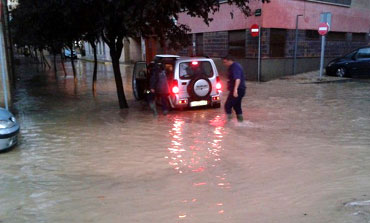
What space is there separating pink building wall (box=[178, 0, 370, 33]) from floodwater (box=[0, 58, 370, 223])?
374 inches

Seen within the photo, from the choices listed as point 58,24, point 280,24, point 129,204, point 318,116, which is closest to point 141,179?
point 129,204

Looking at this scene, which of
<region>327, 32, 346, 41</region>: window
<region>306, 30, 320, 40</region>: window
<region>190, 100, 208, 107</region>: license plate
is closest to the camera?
<region>190, 100, 208, 107</region>: license plate

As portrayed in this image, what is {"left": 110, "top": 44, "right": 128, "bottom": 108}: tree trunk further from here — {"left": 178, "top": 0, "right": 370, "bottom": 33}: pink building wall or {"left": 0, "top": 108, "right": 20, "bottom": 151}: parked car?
{"left": 178, "top": 0, "right": 370, "bottom": 33}: pink building wall

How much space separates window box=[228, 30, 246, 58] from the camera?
19781 mm

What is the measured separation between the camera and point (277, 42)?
750 inches

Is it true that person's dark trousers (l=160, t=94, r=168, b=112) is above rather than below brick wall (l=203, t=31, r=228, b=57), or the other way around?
below

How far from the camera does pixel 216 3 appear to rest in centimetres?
1070

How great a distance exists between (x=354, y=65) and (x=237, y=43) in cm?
650

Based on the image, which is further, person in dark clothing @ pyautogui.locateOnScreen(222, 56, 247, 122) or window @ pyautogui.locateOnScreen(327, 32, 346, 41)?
window @ pyautogui.locateOnScreen(327, 32, 346, 41)

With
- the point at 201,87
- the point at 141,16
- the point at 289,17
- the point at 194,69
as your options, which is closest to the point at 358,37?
the point at 289,17

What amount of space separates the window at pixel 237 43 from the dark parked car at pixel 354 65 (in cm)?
509

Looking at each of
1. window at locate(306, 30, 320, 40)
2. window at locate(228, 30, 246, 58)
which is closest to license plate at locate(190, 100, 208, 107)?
window at locate(228, 30, 246, 58)

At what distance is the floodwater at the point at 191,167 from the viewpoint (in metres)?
4.07

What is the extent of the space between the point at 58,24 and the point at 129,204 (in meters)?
11.4
